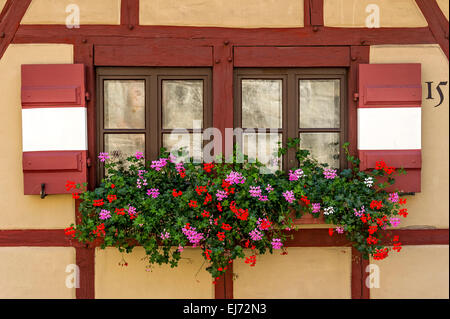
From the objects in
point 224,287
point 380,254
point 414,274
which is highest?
point 380,254

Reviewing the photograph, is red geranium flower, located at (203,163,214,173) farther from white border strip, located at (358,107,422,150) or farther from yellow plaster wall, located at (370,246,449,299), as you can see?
yellow plaster wall, located at (370,246,449,299)

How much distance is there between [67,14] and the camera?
3.43 meters

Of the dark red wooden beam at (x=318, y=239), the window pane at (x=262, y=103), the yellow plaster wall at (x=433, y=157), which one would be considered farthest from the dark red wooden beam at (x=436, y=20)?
the dark red wooden beam at (x=318, y=239)

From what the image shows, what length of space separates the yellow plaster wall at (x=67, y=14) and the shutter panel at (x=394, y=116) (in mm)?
2059

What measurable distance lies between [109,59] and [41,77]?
1.78ft

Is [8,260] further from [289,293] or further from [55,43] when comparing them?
[289,293]

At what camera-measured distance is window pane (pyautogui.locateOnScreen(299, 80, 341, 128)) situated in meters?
3.61

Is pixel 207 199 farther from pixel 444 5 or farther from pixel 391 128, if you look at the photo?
pixel 444 5

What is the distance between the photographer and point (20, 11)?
11.2 feet

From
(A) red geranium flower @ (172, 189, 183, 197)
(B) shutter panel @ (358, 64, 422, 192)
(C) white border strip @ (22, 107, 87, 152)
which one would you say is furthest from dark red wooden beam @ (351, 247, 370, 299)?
(C) white border strip @ (22, 107, 87, 152)

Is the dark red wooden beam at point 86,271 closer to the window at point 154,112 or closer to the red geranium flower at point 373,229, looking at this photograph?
the window at point 154,112

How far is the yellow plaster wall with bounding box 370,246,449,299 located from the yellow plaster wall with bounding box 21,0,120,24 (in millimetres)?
2965

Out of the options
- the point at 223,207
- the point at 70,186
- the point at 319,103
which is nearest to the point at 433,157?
the point at 319,103

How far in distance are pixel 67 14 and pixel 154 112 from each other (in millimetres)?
1042
